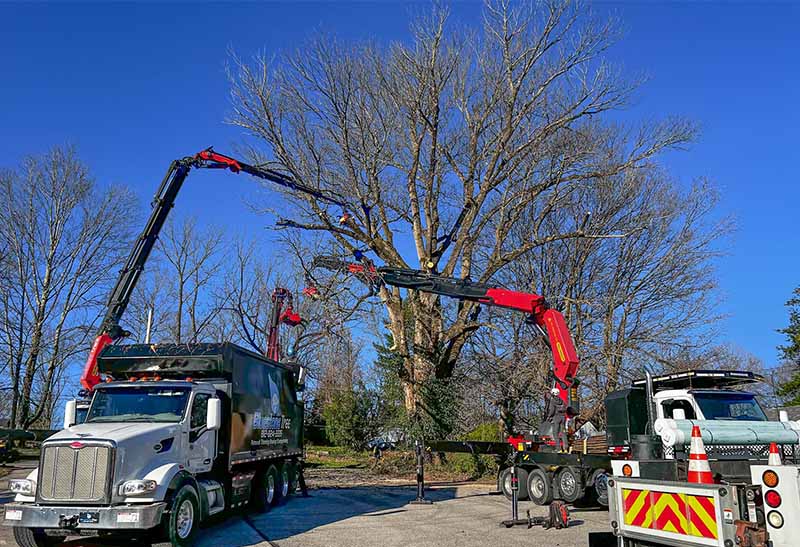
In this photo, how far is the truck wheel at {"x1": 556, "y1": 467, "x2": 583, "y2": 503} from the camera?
1354 cm

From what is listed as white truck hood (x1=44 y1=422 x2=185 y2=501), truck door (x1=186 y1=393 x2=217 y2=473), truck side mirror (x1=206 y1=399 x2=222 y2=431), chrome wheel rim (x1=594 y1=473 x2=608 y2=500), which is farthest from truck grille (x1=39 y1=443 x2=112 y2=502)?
chrome wheel rim (x1=594 y1=473 x2=608 y2=500)

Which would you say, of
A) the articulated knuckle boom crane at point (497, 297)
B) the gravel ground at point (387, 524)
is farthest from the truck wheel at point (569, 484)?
the articulated knuckle boom crane at point (497, 297)

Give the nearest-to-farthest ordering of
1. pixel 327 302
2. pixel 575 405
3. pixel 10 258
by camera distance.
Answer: pixel 575 405, pixel 327 302, pixel 10 258

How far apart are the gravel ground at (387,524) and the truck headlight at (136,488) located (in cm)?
176

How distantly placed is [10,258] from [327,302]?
68.6 ft

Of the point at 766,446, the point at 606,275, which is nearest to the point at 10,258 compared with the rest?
the point at 606,275

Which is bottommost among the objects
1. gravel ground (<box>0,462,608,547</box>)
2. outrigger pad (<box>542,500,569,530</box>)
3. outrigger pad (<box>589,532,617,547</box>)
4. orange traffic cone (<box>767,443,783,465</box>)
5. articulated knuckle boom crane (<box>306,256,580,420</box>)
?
gravel ground (<box>0,462,608,547</box>)

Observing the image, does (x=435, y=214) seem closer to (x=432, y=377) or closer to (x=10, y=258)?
(x=432, y=377)

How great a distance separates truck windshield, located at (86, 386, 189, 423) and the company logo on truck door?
732 centimetres

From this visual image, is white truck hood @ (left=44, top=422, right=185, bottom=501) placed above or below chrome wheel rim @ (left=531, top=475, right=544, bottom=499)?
above

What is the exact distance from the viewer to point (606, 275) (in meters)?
25.3

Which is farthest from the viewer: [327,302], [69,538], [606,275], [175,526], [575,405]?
[606,275]

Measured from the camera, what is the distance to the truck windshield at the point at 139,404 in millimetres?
10664

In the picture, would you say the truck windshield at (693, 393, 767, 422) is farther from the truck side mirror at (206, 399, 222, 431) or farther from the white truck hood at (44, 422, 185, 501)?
the white truck hood at (44, 422, 185, 501)
